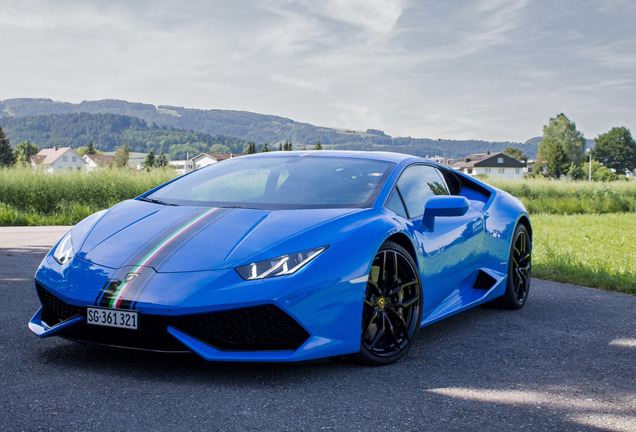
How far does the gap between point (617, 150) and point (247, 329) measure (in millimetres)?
140223

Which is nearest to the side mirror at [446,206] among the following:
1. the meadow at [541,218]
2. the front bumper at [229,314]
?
the front bumper at [229,314]

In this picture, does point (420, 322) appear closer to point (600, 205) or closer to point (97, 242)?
point (97, 242)

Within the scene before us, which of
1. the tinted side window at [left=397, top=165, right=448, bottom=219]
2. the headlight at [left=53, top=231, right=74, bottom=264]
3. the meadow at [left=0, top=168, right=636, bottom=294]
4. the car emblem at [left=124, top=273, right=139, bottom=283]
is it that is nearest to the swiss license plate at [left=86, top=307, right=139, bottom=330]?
the car emblem at [left=124, top=273, right=139, bottom=283]

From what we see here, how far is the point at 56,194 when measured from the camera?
15.3 metres

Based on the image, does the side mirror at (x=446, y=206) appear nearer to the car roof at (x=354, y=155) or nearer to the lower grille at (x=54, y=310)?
the car roof at (x=354, y=155)

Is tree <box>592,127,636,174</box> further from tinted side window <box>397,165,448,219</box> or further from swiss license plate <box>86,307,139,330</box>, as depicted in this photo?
swiss license plate <box>86,307,139,330</box>

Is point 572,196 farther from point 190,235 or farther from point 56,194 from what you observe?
point 190,235

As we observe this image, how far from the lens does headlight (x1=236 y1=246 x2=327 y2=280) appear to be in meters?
2.91

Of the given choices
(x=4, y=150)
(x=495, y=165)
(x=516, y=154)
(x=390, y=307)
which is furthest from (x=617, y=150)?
(x=390, y=307)

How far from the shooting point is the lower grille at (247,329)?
2.87 m

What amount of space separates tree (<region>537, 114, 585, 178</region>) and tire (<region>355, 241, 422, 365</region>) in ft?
320

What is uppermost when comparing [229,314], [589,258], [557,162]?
[557,162]

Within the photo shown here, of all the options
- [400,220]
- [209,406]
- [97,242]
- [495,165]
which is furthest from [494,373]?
[495,165]

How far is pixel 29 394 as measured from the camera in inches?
107
